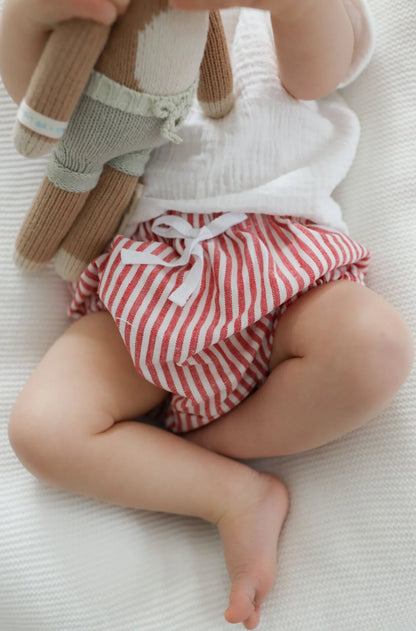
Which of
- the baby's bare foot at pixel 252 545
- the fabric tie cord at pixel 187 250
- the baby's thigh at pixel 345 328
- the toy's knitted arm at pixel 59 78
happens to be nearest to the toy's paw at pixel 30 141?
the toy's knitted arm at pixel 59 78

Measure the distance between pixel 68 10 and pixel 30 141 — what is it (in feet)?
0.41

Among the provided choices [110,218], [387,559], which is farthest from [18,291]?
[387,559]

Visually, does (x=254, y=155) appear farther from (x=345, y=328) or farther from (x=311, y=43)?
(x=345, y=328)

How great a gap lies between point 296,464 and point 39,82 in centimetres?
61

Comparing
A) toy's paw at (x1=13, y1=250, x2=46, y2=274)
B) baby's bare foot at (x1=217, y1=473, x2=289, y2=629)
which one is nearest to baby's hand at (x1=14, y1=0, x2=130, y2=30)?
toy's paw at (x1=13, y1=250, x2=46, y2=274)

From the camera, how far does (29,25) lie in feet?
2.02

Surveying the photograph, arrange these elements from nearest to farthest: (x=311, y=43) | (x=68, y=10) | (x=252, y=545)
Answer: (x=68, y=10) < (x=311, y=43) < (x=252, y=545)

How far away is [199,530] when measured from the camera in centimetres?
94

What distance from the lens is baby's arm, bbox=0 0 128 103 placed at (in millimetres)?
560

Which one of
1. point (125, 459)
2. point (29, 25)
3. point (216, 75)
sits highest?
point (29, 25)

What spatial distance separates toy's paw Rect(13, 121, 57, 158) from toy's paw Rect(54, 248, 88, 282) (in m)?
0.26

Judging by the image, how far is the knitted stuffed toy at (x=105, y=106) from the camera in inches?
23.2

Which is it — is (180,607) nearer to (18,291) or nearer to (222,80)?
(18,291)

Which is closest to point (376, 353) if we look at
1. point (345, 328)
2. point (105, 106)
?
point (345, 328)
